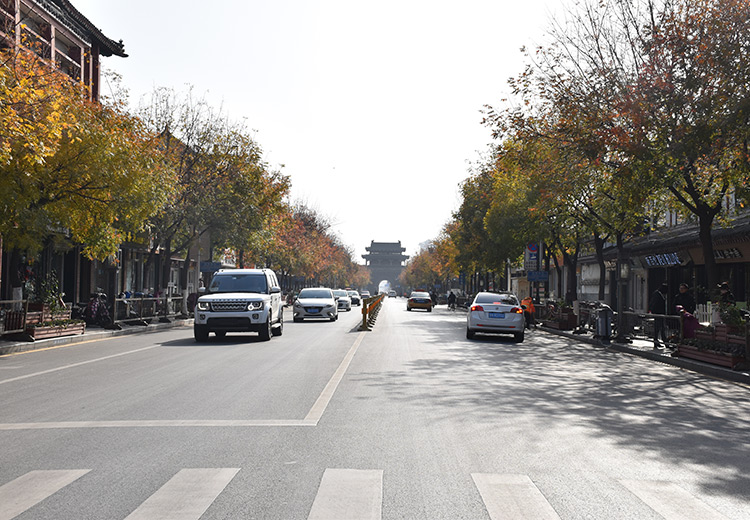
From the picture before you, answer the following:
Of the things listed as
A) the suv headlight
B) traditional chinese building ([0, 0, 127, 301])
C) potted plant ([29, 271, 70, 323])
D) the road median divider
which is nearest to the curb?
the road median divider

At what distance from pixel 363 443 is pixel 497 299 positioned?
53.4ft

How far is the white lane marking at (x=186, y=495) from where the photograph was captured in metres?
4.49

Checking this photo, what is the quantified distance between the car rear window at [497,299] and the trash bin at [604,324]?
2.56 m

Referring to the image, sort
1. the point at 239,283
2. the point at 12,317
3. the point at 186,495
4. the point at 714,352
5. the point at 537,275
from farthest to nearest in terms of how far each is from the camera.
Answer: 1. the point at 537,275
2. the point at 239,283
3. the point at 12,317
4. the point at 714,352
5. the point at 186,495

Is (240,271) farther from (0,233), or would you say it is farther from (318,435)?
(318,435)

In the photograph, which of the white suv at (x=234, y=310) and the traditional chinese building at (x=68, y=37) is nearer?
the white suv at (x=234, y=310)

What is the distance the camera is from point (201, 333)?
20.0 meters

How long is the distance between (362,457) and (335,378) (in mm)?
5627

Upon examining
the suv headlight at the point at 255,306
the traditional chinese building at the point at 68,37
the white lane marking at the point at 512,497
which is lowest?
the white lane marking at the point at 512,497

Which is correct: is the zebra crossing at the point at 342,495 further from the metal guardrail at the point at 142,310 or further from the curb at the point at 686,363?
the metal guardrail at the point at 142,310

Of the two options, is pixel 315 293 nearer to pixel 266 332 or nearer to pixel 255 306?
pixel 266 332

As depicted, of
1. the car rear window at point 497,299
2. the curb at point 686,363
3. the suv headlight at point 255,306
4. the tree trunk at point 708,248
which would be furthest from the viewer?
the car rear window at point 497,299

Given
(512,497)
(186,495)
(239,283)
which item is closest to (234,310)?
(239,283)

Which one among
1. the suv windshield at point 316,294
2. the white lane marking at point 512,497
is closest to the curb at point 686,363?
the white lane marking at point 512,497
